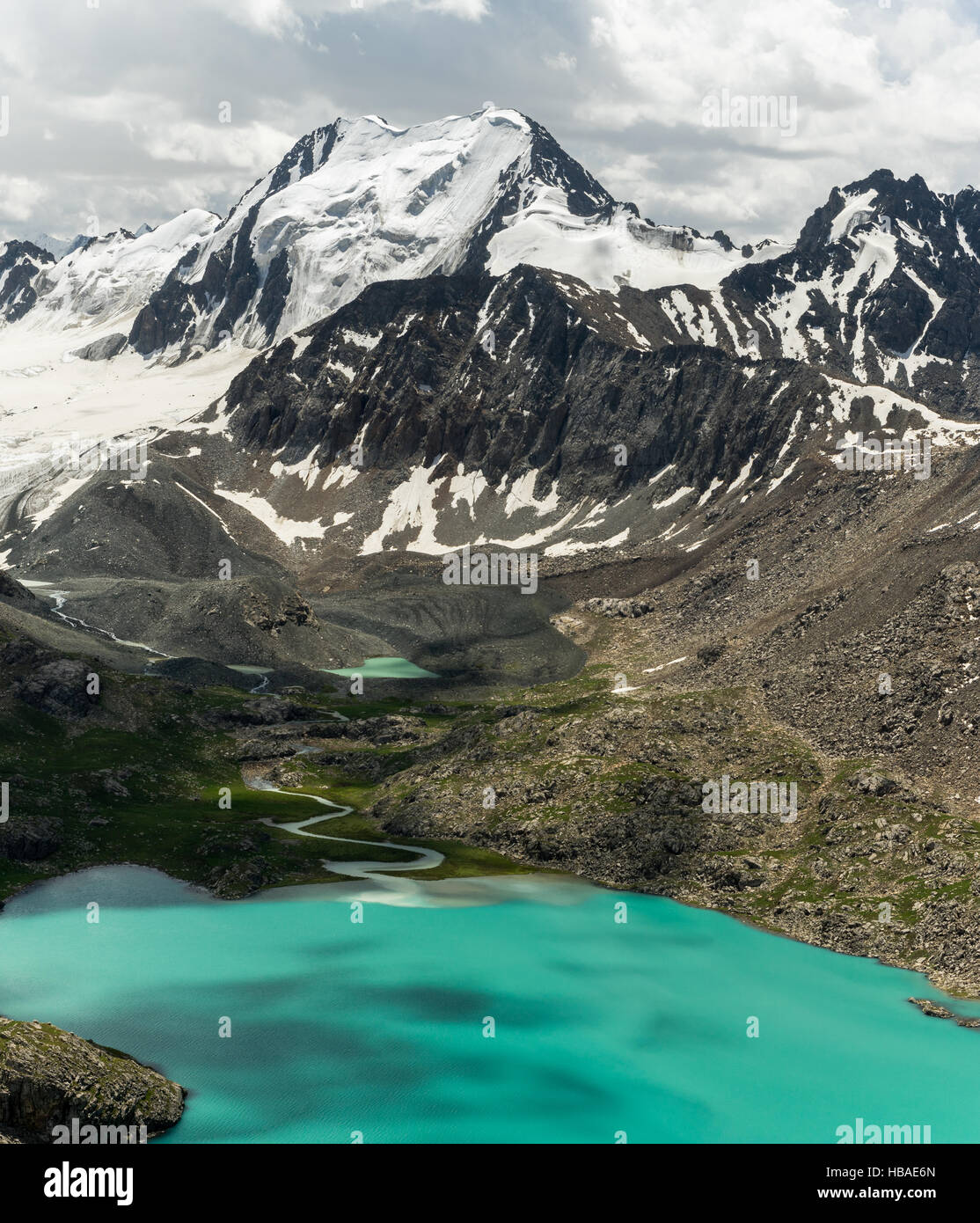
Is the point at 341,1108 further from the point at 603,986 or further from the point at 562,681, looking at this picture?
the point at 562,681

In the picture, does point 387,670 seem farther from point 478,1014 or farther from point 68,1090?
point 68,1090

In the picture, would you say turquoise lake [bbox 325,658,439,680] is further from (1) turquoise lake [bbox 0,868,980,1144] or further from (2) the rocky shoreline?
(2) the rocky shoreline

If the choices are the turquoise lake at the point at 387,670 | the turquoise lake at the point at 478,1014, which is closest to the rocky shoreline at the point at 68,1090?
the turquoise lake at the point at 478,1014

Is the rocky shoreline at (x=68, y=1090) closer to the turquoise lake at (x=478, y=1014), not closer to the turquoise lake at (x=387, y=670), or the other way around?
the turquoise lake at (x=478, y=1014)

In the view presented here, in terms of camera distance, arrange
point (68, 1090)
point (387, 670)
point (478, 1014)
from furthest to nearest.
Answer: point (387, 670) → point (478, 1014) → point (68, 1090)

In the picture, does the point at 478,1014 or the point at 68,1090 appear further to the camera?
the point at 478,1014

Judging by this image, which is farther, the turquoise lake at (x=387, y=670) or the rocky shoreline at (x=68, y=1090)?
the turquoise lake at (x=387, y=670)

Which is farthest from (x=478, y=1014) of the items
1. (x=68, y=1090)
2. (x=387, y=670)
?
(x=387, y=670)

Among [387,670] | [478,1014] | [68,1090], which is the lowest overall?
[478,1014]

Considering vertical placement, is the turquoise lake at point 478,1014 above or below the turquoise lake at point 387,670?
below
